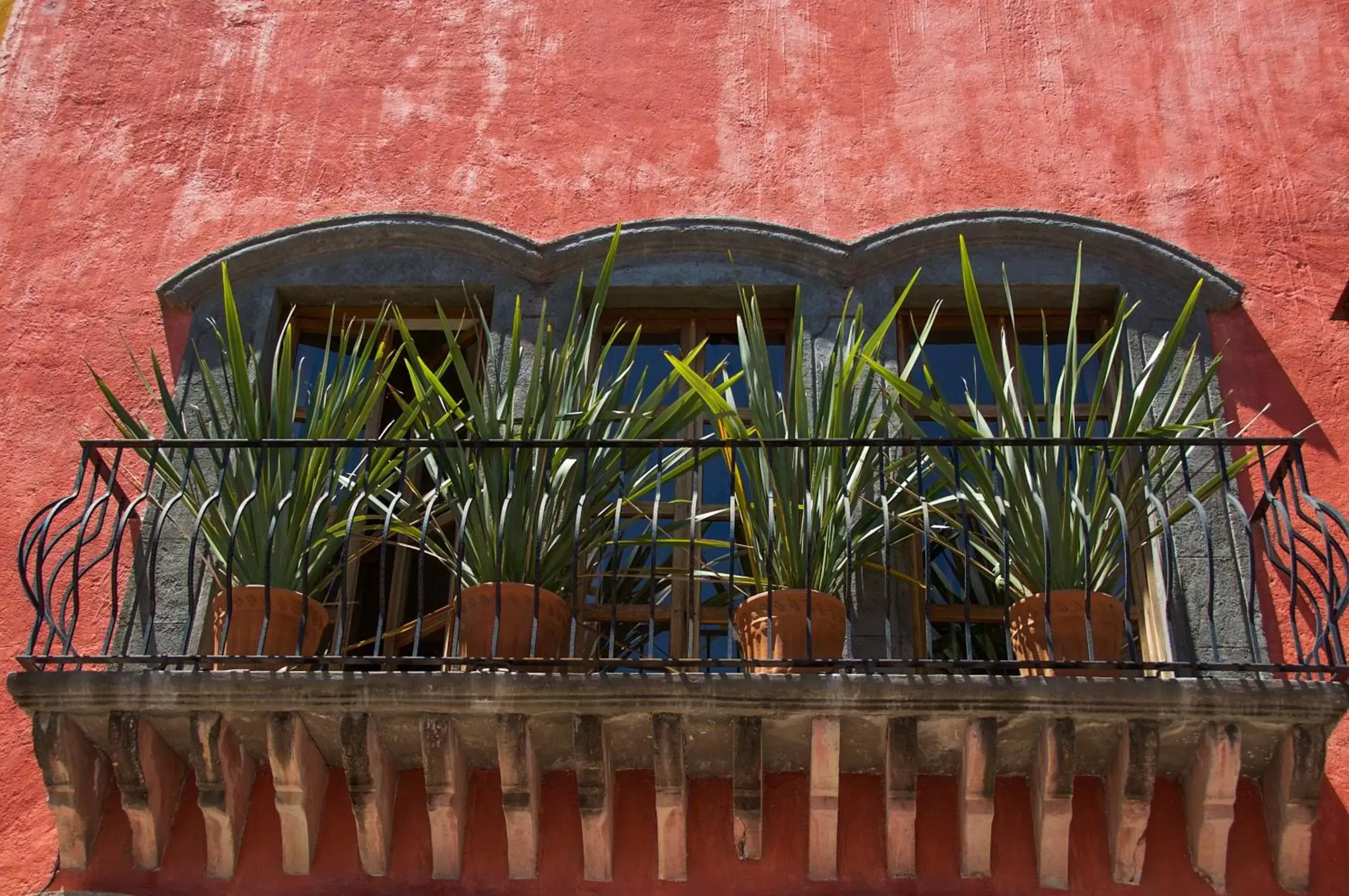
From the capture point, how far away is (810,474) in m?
5.82

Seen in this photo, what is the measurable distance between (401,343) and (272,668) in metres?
1.85

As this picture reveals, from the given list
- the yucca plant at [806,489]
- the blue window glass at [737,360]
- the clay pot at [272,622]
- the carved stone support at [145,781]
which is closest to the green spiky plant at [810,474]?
the yucca plant at [806,489]

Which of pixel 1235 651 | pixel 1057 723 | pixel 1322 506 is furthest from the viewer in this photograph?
pixel 1235 651

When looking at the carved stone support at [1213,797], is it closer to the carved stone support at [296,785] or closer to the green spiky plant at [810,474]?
the green spiky plant at [810,474]

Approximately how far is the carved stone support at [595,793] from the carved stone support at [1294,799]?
1788 mm

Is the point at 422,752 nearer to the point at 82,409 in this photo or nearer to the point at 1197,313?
the point at 82,409

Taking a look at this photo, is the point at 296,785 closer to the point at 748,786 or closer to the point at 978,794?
the point at 748,786

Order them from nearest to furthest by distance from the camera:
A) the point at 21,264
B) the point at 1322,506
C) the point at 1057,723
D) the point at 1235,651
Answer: the point at 1057,723
the point at 1322,506
the point at 1235,651
the point at 21,264

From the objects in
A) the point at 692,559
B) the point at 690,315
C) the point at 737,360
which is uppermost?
the point at 690,315

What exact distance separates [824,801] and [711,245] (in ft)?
7.95

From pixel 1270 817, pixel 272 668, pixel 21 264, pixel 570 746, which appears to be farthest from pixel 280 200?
pixel 1270 817

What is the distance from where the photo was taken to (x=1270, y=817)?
551 cm

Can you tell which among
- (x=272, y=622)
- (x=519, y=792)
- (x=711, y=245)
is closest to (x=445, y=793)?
(x=519, y=792)

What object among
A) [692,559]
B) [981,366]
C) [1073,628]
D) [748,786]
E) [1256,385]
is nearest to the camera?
[748,786]
